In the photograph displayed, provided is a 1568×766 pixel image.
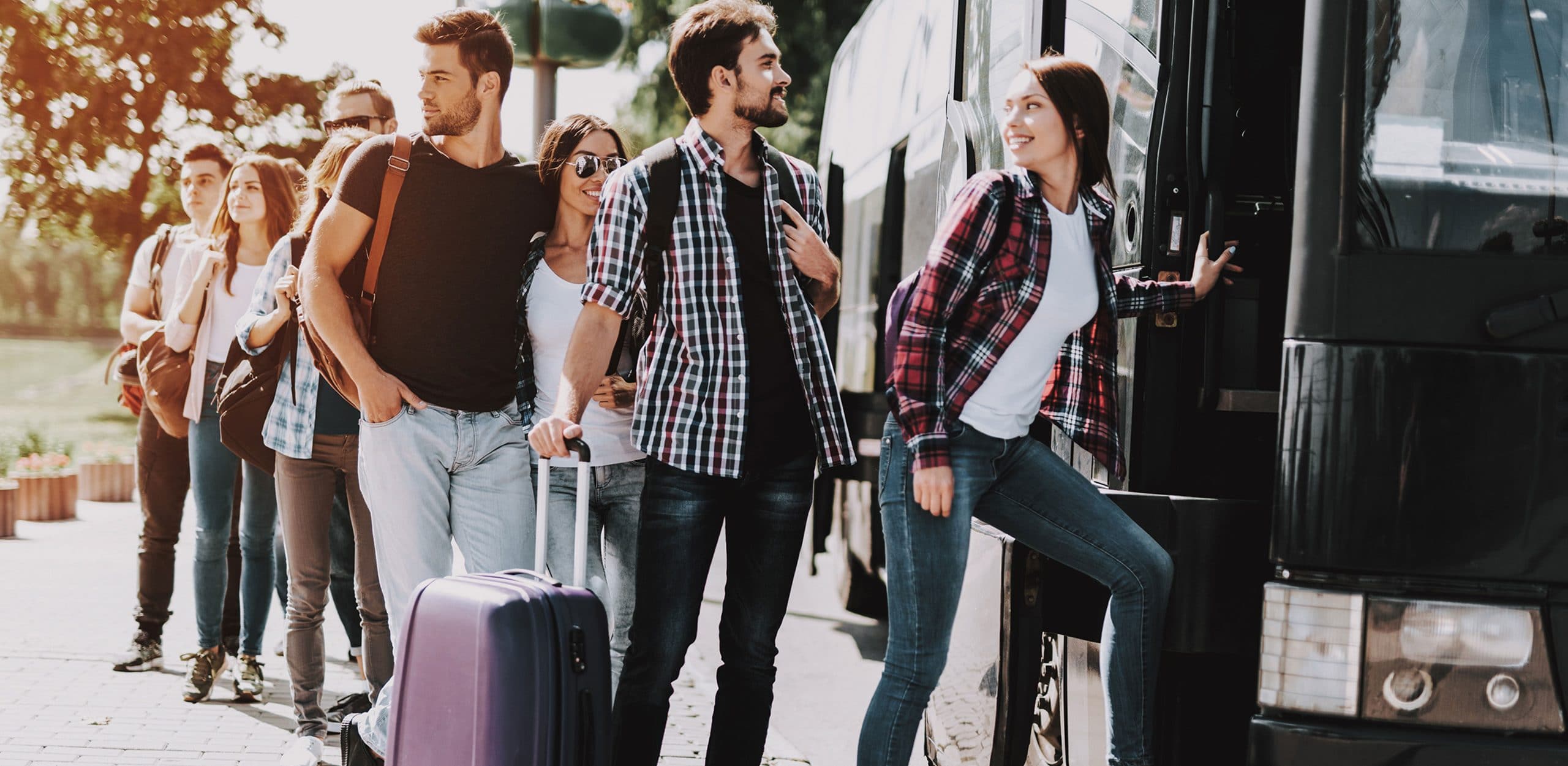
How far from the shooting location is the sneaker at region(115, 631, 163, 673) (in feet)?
19.8

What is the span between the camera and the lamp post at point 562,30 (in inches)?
327

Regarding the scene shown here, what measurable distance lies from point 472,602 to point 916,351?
105 cm

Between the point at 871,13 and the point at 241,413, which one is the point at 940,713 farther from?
the point at 871,13

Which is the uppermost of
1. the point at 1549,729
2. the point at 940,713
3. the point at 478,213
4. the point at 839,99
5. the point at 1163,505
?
the point at 839,99

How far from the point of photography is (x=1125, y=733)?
10.6 ft

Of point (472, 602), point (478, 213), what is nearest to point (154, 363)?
point (478, 213)

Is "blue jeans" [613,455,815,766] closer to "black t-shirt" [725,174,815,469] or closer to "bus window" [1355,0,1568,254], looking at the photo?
"black t-shirt" [725,174,815,469]

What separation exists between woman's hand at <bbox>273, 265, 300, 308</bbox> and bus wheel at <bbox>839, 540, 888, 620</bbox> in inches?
164

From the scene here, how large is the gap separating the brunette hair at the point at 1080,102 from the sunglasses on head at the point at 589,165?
1.13 m

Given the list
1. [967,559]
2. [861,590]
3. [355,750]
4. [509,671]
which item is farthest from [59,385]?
[967,559]

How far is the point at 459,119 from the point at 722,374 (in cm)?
99

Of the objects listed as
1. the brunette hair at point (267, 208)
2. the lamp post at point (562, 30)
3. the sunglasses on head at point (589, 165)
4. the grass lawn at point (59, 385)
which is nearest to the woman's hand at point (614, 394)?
the sunglasses on head at point (589, 165)

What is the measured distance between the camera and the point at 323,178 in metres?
4.22

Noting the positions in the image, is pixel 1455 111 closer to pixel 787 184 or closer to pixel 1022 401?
pixel 1022 401
